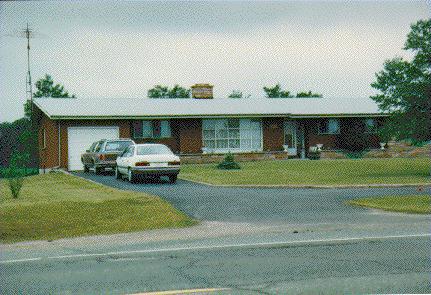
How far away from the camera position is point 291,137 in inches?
1633

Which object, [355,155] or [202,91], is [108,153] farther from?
[355,155]

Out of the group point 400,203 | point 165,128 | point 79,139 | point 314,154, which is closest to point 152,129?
point 165,128

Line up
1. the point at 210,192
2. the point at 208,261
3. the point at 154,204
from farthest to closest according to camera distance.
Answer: the point at 210,192 < the point at 154,204 < the point at 208,261

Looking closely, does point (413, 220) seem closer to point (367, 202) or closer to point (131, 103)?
point (367, 202)

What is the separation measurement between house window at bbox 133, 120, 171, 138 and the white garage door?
197cm

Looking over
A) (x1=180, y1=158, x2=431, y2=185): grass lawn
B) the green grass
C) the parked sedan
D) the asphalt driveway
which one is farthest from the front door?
the green grass

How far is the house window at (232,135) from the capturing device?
126 feet

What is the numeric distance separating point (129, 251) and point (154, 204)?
596 centimetres

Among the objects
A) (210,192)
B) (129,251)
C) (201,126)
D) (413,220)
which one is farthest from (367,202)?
(201,126)

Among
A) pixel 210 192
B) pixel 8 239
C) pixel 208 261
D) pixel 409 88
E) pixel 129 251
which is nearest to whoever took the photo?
pixel 208 261

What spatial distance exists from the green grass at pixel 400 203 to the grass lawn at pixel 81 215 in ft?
16.2

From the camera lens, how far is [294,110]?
134 feet

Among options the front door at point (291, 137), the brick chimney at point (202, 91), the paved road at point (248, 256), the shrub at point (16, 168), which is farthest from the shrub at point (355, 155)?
the shrub at point (16, 168)

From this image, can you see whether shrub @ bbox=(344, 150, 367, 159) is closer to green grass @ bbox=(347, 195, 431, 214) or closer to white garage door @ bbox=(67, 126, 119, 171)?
white garage door @ bbox=(67, 126, 119, 171)
